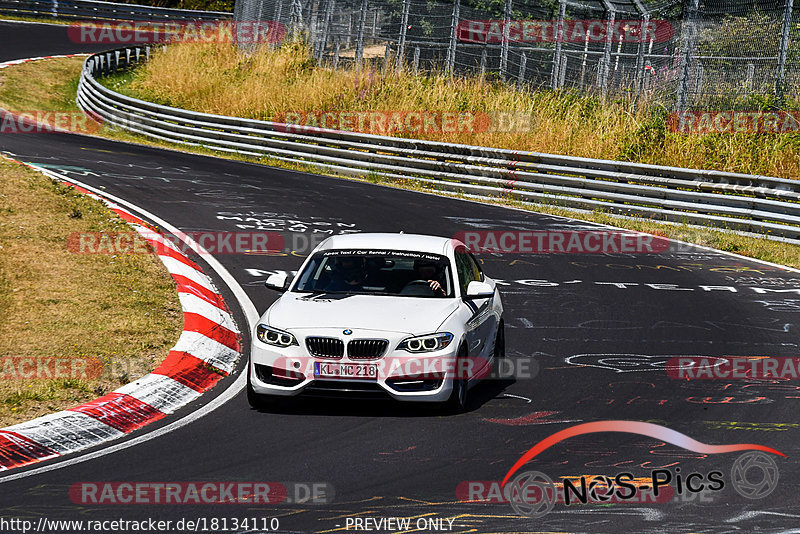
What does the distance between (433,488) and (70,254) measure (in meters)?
8.64

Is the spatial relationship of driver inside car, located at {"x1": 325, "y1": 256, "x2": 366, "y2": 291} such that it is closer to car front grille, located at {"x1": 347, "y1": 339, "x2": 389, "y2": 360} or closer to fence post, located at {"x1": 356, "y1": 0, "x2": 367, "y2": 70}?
car front grille, located at {"x1": 347, "y1": 339, "x2": 389, "y2": 360}

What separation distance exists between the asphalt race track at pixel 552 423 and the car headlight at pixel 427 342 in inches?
20.3

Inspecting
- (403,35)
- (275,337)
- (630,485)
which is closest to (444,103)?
(403,35)

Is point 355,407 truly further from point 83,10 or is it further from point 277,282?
point 83,10

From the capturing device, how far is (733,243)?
18500 mm

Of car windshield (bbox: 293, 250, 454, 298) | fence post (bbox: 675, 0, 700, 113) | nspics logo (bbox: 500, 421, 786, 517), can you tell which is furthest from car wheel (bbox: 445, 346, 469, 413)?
fence post (bbox: 675, 0, 700, 113)

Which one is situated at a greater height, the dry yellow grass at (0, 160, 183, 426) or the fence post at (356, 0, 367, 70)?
the fence post at (356, 0, 367, 70)

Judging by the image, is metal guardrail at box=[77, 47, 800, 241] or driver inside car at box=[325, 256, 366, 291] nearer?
driver inside car at box=[325, 256, 366, 291]

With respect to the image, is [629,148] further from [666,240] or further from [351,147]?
[351,147]

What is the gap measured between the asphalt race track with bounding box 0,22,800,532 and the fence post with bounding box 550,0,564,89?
9535mm

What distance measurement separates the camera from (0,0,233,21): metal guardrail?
2180 inches

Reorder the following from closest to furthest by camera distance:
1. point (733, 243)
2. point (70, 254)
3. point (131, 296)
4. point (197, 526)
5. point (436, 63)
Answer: point (197, 526), point (131, 296), point (70, 254), point (733, 243), point (436, 63)

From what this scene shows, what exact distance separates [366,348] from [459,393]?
2.75 ft

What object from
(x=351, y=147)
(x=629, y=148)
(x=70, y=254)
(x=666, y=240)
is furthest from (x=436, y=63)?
(x=70, y=254)
